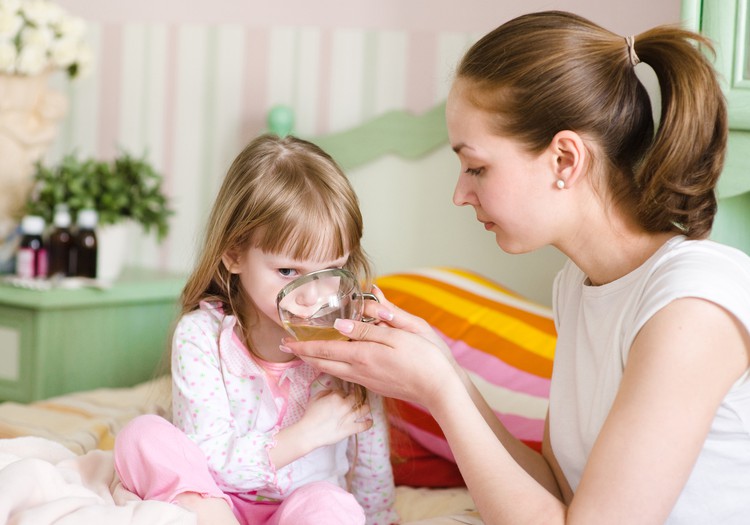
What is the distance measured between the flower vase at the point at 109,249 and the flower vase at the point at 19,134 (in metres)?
0.25

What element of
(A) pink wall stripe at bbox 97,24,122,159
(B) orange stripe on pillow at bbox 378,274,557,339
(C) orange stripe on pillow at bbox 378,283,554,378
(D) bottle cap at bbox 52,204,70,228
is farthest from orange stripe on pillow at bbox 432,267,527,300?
(A) pink wall stripe at bbox 97,24,122,159

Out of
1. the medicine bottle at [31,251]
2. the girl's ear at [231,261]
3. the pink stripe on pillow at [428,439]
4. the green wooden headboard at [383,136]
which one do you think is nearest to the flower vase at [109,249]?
the medicine bottle at [31,251]

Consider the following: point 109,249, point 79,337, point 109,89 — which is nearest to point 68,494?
point 79,337

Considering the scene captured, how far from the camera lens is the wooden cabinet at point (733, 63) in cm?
127

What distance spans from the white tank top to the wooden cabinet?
294 mm

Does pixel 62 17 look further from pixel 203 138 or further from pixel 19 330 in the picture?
pixel 19 330

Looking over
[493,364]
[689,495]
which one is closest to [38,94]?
[493,364]

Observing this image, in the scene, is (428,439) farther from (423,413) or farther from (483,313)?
(483,313)

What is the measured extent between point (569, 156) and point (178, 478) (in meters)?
0.61

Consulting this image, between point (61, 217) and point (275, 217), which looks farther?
point (61, 217)

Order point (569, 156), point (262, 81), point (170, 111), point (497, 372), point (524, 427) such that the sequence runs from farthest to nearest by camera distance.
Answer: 1. point (170, 111)
2. point (262, 81)
3. point (497, 372)
4. point (524, 427)
5. point (569, 156)

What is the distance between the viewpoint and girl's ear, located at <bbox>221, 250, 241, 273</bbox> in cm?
129

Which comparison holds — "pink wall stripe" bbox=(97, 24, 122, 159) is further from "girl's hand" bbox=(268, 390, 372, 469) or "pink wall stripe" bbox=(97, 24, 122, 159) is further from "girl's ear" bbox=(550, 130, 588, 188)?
"girl's ear" bbox=(550, 130, 588, 188)

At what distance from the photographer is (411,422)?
1664 mm
